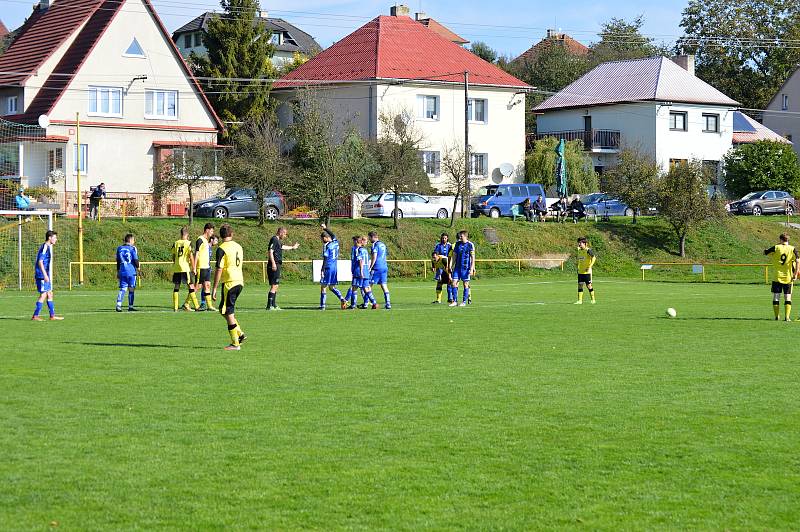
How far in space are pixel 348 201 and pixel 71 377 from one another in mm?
39851

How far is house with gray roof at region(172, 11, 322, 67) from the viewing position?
101938 mm

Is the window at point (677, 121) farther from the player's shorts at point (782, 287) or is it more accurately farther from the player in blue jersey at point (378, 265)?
the player's shorts at point (782, 287)

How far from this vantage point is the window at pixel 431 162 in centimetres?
6562

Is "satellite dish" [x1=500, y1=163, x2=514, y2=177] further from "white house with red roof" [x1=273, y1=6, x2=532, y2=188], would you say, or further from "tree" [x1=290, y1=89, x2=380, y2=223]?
"tree" [x1=290, y1=89, x2=380, y2=223]

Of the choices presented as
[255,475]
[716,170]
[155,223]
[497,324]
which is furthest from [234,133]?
[255,475]

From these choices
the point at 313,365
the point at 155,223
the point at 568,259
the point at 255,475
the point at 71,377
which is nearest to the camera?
the point at 255,475

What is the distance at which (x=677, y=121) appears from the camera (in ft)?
248

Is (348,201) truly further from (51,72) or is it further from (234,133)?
(51,72)

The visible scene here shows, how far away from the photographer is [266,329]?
21781mm

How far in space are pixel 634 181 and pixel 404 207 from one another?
12.5 meters

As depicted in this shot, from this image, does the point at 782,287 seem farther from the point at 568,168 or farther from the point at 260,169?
the point at 568,168

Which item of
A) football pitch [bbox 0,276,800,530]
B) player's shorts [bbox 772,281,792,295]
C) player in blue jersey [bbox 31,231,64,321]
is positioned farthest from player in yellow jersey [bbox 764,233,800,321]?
player in blue jersey [bbox 31,231,64,321]

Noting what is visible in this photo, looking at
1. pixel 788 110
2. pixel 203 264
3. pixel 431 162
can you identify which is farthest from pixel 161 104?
pixel 788 110

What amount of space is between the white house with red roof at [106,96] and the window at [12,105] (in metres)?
0.09
